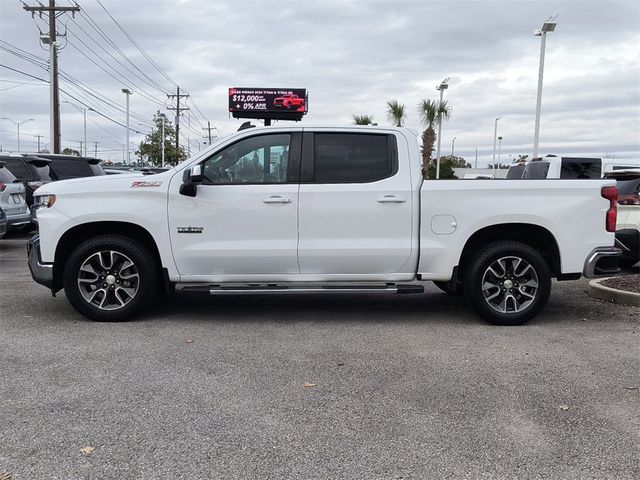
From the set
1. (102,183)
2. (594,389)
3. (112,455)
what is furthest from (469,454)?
(102,183)

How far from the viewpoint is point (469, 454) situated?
10.7ft

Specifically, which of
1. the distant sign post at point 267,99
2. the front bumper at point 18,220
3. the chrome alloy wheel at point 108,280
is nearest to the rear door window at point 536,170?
the distant sign post at point 267,99

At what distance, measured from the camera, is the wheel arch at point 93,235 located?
589 cm

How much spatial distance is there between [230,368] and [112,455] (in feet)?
4.85

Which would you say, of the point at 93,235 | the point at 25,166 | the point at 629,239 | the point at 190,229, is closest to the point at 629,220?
the point at 629,239

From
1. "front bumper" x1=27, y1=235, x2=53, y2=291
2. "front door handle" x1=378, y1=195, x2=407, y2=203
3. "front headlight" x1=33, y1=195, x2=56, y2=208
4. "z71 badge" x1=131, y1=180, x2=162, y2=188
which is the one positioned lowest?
"front bumper" x1=27, y1=235, x2=53, y2=291

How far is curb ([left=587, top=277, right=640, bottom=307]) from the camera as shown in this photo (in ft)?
22.7

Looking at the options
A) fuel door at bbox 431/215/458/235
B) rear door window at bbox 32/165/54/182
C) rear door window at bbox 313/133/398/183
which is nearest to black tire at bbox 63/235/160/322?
rear door window at bbox 313/133/398/183

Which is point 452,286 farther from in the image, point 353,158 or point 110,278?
point 110,278

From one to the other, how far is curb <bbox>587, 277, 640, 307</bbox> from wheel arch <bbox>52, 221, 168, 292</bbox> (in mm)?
5351

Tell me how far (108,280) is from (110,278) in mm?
30

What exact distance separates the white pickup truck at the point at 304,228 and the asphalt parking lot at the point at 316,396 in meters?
0.44

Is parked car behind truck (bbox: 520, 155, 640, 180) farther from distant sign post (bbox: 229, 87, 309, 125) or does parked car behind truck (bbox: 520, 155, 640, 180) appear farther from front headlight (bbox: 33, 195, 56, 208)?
front headlight (bbox: 33, 195, 56, 208)

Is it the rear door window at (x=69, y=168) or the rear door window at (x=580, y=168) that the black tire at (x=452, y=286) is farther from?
the rear door window at (x=69, y=168)
